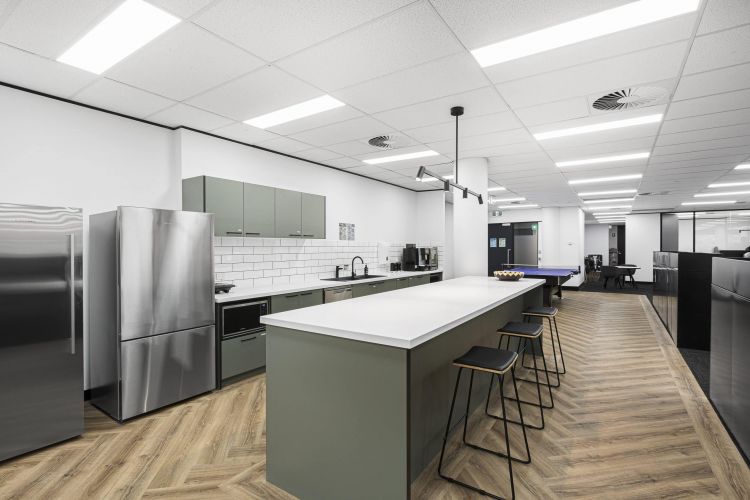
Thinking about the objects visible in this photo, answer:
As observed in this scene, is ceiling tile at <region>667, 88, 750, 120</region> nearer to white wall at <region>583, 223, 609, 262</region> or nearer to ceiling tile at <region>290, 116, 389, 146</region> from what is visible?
ceiling tile at <region>290, 116, 389, 146</region>

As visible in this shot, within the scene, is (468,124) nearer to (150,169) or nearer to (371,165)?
(371,165)

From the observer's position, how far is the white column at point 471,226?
5.29 m

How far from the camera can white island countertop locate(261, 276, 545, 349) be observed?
1.83m

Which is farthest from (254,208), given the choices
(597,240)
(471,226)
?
(597,240)

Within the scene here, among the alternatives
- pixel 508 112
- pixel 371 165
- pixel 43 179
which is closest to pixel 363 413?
pixel 508 112

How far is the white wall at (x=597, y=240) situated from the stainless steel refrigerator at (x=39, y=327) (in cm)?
2045

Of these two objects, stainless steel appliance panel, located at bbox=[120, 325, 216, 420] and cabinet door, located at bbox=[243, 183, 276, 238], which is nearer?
stainless steel appliance panel, located at bbox=[120, 325, 216, 420]

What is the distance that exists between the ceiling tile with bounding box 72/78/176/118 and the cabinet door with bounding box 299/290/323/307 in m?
2.44

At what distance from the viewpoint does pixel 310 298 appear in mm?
4660

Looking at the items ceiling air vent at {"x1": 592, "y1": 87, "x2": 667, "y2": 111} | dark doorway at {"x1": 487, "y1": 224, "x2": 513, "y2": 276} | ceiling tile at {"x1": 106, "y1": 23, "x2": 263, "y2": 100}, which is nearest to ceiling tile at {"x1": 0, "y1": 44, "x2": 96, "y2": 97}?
ceiling tile at {"x1": 106, "y1": 23, "x2": 263, "y2": 100}

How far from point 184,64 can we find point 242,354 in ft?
8.90

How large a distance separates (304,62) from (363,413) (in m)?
2.35

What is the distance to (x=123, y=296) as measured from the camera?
301cm

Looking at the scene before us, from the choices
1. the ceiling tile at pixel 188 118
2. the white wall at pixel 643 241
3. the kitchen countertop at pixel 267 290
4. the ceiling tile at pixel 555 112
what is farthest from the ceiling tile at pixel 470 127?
the white wall at pixel 643 241
